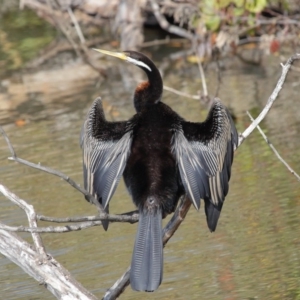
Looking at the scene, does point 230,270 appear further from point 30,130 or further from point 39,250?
point 30,130

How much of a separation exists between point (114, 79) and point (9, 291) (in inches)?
211

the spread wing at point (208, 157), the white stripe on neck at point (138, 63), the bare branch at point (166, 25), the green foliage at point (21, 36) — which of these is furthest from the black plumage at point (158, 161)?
the green foliage at point (21, 36)

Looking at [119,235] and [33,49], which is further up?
[119,235]

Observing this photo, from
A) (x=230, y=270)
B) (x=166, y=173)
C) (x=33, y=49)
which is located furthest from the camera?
(x=33, y=49)

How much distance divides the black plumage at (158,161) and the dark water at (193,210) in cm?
82

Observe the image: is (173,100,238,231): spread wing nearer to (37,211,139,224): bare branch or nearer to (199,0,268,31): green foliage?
(37,211,139,224): bare branch

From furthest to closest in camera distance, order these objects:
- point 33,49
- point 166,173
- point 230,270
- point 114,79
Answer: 1. point 33,49
2. point 114,79
3. point 230,270
4. point 166,173

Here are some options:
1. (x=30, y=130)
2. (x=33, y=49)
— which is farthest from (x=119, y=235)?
(x=33, y=49)

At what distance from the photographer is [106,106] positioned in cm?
878

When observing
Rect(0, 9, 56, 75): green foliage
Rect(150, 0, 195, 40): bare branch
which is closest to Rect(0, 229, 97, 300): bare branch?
Rect(150, 0, 195, 40): bare branch

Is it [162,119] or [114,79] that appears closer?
[162,119]

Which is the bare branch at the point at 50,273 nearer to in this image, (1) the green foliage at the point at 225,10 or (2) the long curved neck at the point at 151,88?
(2) the long curved neck at the point at 151,88

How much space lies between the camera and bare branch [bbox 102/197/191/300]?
3879 millimetres

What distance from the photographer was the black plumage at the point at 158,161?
387 centimetres
